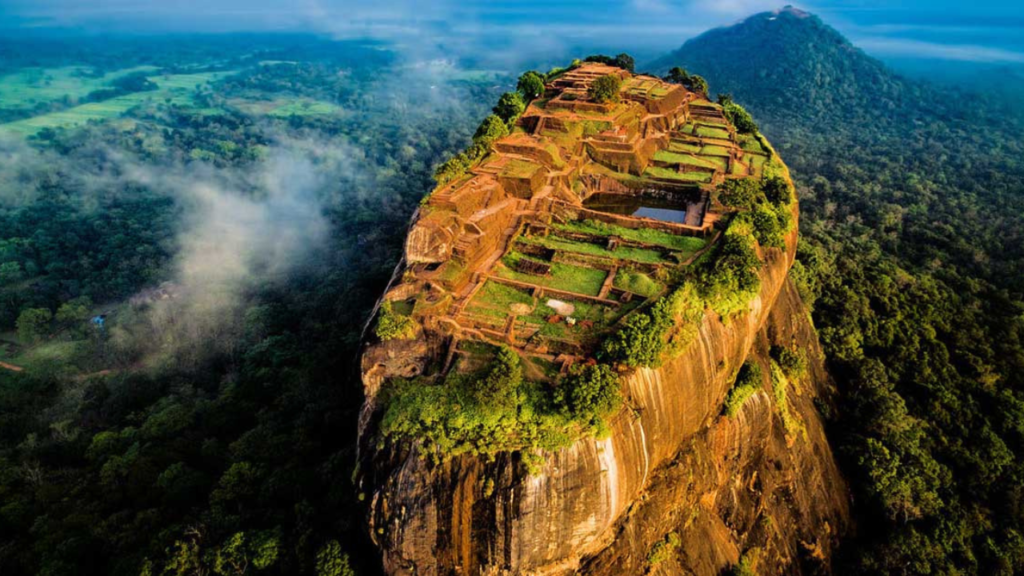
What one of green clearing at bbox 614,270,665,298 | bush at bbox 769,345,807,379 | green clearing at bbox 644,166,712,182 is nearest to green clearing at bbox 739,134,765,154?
green clearing at bbox 644,166,712,182

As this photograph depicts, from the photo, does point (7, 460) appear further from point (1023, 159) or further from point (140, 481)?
point (1023, 159)

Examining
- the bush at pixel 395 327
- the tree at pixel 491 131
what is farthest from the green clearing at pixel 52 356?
the tree at pixel 491 131

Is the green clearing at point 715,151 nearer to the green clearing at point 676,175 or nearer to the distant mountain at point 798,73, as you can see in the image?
the green clearing at point 676,175

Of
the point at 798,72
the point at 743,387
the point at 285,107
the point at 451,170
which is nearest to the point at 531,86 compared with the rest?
the point at 451,170

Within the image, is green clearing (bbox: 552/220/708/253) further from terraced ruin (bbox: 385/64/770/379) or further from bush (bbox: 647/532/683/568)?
bush (bbox: 647/532/683/568)

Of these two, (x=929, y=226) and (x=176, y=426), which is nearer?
(x=176, y=426)

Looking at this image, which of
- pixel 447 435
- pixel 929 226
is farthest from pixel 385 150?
pixel 447 435

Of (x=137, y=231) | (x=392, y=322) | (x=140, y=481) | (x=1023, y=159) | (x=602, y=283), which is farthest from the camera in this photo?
(x=1023, y=159)
